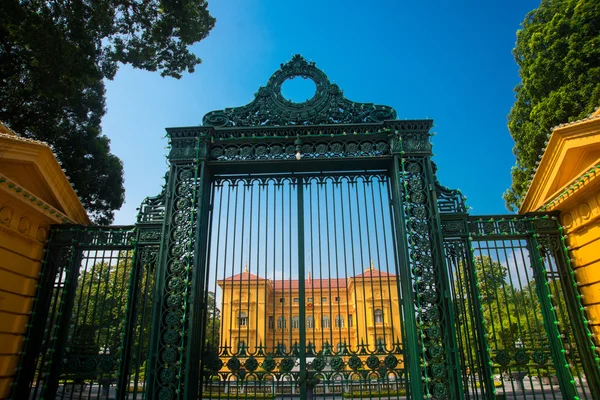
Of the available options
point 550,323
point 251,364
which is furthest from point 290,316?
point 550,323

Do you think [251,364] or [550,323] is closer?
[550,323]

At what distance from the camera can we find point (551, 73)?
1195 centimetres

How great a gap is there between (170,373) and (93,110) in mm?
10056

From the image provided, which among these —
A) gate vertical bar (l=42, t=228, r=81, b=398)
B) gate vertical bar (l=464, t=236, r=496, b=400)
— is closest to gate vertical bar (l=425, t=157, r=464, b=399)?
gate vertical bar (l=464, t=236, r=496, b=400)

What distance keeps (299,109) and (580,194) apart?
15.9 ft

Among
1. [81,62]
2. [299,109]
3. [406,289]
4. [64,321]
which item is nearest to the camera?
[406,289]

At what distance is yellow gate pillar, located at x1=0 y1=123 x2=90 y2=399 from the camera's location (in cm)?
584

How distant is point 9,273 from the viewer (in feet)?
19.6

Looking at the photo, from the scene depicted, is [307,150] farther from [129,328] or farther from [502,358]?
[502,358]

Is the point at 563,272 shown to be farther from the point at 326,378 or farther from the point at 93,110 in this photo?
the point at 93,110

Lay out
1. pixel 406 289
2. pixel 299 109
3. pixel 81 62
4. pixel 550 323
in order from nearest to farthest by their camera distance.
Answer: pixel 550 323 < pixel 406 289 < pixel 299 109 < pixel 81 62

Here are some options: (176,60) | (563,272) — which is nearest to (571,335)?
(563,272)

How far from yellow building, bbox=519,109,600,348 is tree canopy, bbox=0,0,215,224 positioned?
8546 millimetres

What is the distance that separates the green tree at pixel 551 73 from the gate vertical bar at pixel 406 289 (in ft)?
22.0
